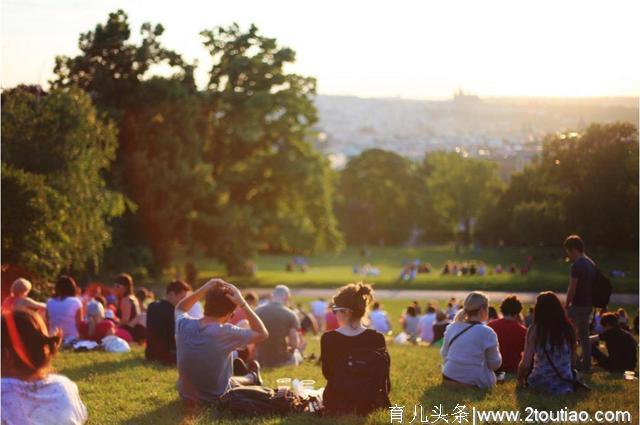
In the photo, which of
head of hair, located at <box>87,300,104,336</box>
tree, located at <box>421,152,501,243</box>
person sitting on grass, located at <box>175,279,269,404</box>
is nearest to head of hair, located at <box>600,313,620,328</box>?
person sitting on grass, located at <box>175,279,269,404</box>

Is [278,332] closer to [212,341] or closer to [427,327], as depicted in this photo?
[212,341]

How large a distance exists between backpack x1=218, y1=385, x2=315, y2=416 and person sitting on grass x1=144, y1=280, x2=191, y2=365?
3217 mm

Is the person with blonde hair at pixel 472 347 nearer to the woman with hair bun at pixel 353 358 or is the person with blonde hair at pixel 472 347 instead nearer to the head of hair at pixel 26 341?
the woman with hair bun at pixel 353 358

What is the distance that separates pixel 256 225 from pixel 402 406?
30.1 m

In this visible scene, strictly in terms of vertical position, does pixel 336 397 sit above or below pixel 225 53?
below

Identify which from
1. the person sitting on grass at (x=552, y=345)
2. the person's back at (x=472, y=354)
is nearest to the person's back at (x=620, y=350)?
the person sitting on grass at (x=552, y=345)

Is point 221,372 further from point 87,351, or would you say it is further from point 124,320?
point 124,320

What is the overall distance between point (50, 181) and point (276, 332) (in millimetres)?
14036

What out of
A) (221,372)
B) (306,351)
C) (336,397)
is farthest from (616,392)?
(306,351)

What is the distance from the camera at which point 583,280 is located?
11.1m

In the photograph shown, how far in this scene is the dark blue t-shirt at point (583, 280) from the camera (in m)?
11.1

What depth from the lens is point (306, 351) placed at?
16.1 meters

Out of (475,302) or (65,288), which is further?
(65,288)

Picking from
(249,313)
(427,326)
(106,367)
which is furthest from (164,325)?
(427,326)
